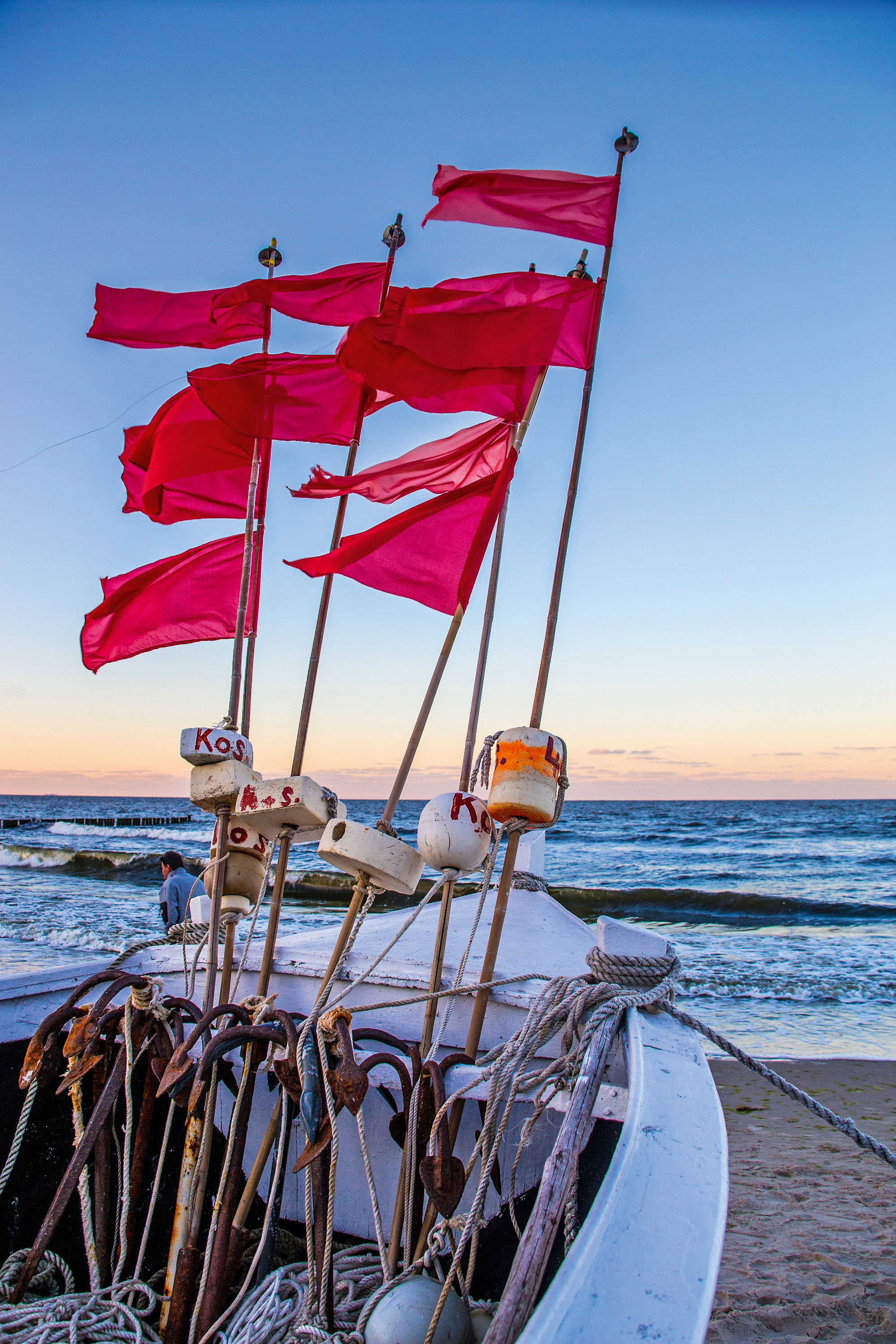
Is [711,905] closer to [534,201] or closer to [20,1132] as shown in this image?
[534,201]

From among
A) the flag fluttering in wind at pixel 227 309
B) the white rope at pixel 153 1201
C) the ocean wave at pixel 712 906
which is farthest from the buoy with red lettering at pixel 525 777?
the ocean wave at pixel 712 906

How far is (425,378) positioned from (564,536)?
133 centimetres

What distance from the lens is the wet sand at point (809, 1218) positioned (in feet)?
11.2

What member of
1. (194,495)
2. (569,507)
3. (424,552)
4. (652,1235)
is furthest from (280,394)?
(652,1235)

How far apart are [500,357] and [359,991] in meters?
2.87

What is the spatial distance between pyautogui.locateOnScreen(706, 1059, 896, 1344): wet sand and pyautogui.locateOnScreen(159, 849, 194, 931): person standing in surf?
5309 millimetres

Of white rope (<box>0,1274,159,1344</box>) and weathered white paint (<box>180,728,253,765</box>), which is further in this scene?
weathered white paint (<box>180,728,253,765</box>)

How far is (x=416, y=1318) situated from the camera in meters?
1.95

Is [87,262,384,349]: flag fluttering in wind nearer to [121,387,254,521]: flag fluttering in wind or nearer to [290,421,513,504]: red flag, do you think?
[121,387,254,521]: flag fluttering in wind

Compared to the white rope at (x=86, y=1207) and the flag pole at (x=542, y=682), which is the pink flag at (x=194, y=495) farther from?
the white rope at (x=86, y=1207)

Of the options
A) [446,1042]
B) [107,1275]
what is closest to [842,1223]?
[446,1042]

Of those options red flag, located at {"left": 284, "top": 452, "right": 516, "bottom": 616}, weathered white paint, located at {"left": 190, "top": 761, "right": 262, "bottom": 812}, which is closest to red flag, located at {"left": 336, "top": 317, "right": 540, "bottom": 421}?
red flag, located at {"left": 284, "top": 452, "right": 516, "bottom": 616}

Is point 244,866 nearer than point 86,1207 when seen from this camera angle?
No

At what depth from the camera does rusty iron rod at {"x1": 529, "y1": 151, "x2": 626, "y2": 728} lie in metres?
3.06
